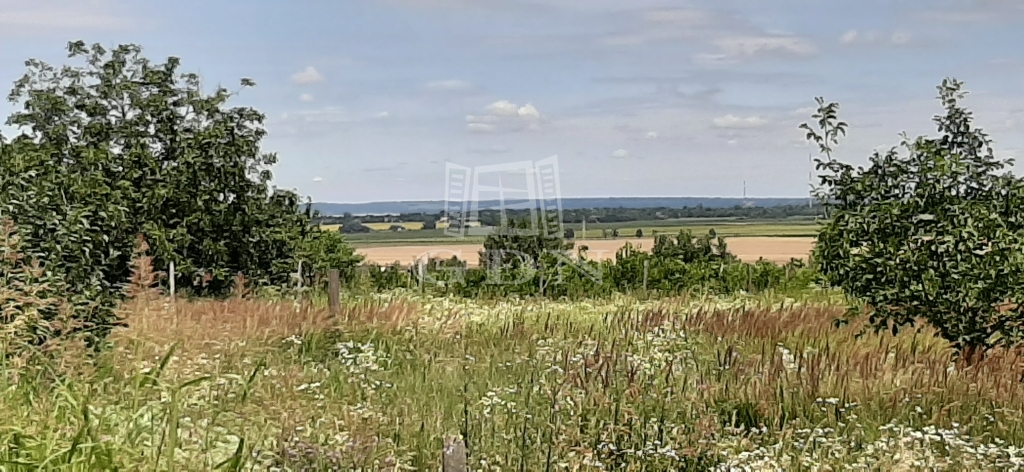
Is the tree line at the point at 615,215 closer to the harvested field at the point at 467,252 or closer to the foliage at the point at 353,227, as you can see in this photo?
the foliage at the point at 353,227

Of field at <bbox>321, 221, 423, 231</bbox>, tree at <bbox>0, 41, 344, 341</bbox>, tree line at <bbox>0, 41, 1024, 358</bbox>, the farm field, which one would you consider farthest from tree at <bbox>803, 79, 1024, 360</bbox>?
field at <bbox>321, 221, 423, 231</bbox>

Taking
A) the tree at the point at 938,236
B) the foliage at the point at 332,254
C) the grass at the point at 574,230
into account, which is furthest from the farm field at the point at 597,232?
the tree at the point at 938,236

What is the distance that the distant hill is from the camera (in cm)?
1470

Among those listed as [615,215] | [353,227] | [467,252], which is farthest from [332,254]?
[615,215]

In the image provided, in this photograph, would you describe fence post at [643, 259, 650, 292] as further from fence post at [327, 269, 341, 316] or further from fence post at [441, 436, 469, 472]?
fence post at [441, 436, 469, 472]

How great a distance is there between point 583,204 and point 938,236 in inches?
475

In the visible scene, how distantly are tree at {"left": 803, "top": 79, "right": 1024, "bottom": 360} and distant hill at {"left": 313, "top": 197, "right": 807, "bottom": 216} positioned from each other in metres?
0.72

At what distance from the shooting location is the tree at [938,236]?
6.69m

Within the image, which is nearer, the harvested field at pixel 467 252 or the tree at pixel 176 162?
the tree at pixel 176 162

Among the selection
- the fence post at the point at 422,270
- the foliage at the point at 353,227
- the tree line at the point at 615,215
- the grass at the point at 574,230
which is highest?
the tree line at the point at 615,215

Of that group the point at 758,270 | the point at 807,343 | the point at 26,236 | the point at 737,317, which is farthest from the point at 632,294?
the point at 26,236

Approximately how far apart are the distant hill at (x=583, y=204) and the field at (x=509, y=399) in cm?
206

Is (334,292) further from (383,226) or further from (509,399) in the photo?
(383,226)

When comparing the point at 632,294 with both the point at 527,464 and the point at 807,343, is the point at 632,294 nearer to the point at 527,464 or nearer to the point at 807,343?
the point at 807,343
